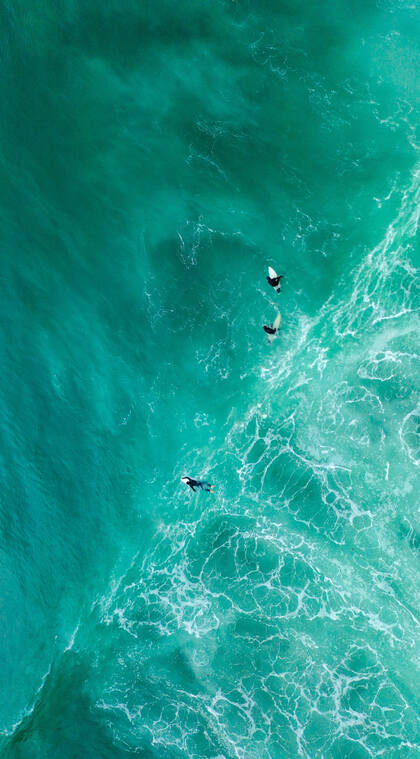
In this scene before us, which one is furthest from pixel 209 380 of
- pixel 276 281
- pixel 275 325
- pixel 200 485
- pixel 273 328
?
pixel 276 281

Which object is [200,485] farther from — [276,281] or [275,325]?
[276,281]

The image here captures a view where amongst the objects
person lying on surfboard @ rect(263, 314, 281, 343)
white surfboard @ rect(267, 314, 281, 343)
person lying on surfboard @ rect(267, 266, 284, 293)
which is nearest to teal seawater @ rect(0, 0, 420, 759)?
white surfboard @ rect(267, 314, 281, 343)

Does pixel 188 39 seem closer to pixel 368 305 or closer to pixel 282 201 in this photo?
pixel 282 201

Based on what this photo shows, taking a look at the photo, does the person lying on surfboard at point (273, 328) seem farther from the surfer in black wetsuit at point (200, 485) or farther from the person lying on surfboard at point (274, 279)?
the surfer in black wetsuit at point (200, 485)

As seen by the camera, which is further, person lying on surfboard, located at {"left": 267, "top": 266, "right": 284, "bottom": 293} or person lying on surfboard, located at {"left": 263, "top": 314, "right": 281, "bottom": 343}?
person lying on surfboard, located at {"left": 263, "top": 314, "right": 281, "bottom": 343}

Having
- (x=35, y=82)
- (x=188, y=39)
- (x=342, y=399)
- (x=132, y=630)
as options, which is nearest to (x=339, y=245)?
(x=342, y=399)

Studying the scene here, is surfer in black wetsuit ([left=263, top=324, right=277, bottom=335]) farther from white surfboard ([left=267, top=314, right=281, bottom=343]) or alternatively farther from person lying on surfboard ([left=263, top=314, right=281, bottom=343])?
white surfboard ([left=267, top=314, right=281, bottom=343])

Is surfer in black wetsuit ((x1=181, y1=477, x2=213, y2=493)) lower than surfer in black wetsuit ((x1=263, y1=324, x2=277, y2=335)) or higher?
lower
